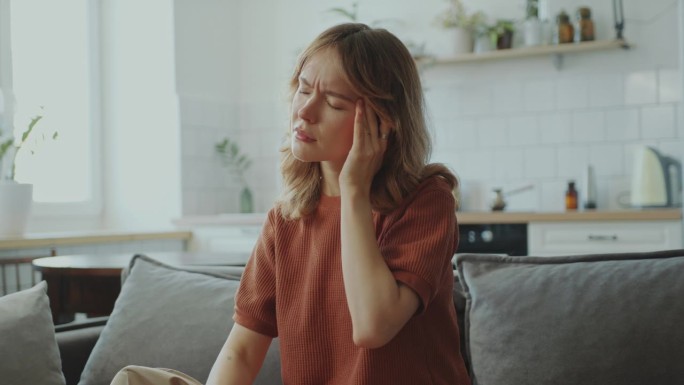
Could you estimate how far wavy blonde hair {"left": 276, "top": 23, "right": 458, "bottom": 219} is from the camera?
4.23 feet

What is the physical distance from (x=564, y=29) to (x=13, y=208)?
2.79m

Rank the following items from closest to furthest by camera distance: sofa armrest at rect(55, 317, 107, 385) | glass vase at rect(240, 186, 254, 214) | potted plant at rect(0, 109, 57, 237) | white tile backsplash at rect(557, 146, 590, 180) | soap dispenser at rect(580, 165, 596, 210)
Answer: sofa armrest at rect(55, 317, 107, 385)
potted plant at rect(0, 109, 57, 237)
soap dispenser at rect(580, 165, 596, 210)
white tile backsplash at rect(557, 146, 590, 180)
glass vase at rect(240, 186, 254, 214)

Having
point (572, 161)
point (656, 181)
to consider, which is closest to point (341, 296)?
point (656, 181)

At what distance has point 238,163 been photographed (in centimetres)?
488

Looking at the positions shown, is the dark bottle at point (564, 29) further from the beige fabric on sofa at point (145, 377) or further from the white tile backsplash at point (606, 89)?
the beige fabric on sofa at point (145, 377)

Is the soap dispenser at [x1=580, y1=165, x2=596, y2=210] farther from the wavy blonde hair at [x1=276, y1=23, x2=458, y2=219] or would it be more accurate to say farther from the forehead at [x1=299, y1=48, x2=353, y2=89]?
the forehead at [x1=299, y1=48, x2=353, y2=89]

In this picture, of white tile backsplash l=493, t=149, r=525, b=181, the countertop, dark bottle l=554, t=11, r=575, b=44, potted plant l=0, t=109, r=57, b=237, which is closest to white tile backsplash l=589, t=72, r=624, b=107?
dark bottle l=554, t=11, r=575, b=44

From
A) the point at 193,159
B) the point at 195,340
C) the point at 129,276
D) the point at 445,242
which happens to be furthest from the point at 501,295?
the point at 193,159

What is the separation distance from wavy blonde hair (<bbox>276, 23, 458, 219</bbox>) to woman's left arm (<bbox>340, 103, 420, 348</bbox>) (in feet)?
0.11

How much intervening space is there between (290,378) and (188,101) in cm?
341

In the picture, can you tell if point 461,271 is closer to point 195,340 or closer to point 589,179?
point 195,340

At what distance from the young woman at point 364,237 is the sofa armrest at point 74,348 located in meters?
0.60

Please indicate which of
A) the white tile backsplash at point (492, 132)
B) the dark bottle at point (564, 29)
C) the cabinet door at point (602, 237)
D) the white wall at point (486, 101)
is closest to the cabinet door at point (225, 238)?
the white wall at point (486, 101)

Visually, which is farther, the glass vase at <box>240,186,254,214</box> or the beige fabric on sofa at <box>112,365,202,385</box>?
the glass vase at <box>240,186,254,214</box>
